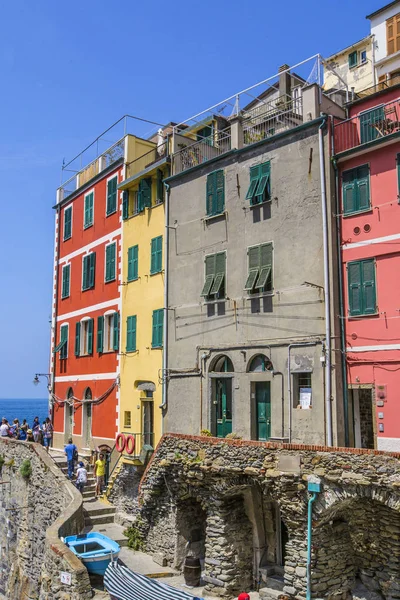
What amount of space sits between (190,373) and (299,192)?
820 cm

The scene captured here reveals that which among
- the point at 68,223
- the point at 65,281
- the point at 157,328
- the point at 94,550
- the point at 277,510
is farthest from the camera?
the point at 68,223

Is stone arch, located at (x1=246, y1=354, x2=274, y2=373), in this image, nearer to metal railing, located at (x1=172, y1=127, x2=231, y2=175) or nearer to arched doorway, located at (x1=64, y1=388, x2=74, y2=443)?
metal railing, located at (x1=172, y1=127, x2=231, y2=175)

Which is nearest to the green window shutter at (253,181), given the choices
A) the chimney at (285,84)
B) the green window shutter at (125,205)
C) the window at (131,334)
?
the chimney at (285,84)

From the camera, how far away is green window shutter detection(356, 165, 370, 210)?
19469 millimetres

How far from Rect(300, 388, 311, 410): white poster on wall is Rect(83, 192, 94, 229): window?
17.0 m

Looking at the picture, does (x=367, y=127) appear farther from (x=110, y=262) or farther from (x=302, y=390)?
(x=110, y=262)

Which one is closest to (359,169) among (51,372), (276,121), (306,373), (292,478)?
(276,121)

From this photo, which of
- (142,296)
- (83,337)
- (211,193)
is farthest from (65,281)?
(211,193)

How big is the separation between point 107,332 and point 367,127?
16.0 metres

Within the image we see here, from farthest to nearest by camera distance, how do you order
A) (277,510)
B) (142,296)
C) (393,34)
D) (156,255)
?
(393,34) < (142,296) < (156,255) < (277,510)

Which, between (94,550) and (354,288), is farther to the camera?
(94,550)

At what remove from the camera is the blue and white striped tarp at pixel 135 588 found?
16875 millimetres

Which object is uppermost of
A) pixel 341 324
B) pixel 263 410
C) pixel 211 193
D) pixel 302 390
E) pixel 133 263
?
pixel 211 193

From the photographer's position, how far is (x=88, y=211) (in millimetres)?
33438
